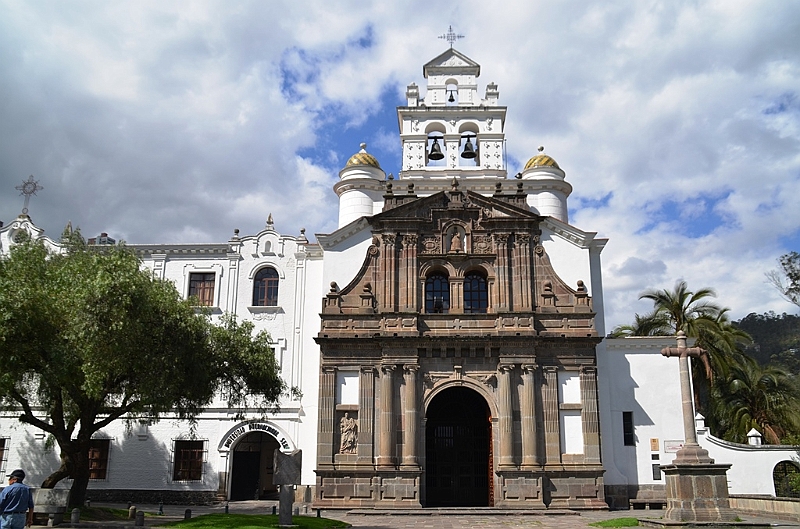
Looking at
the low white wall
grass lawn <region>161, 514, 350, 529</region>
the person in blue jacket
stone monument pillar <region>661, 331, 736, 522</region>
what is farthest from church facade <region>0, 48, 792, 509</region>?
the person in blue jacket

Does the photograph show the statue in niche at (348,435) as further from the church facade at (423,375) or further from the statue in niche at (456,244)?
the statue in niche at (456,244)

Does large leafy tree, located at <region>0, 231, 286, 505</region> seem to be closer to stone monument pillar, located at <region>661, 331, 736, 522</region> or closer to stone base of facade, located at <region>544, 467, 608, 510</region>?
stone base of facade, located at <region>544, 467, 608, 510</region>

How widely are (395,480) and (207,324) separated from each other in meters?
10.1

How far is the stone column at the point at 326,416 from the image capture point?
30188 mm

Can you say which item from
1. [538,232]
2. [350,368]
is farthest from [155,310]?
[538,232]

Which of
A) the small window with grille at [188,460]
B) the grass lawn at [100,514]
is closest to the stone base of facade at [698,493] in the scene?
the grass lawn at [100,514]

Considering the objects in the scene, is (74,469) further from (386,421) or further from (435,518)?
(435,518)

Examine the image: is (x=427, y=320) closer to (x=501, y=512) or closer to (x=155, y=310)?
(x=501, y=512)

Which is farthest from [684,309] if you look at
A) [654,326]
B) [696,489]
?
[696,489]

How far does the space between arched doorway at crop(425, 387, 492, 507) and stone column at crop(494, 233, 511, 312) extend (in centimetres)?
402

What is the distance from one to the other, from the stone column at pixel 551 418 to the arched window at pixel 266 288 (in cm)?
1297

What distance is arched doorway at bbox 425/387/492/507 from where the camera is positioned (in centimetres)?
3170

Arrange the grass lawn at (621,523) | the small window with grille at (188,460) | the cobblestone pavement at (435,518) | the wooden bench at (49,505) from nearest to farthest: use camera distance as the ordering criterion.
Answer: the wooden bench at (49,505), the grass lawn at (621,523), the cobblestone pavement at (435,518), the small window with grille at (188,460)

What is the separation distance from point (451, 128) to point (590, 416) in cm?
1595
